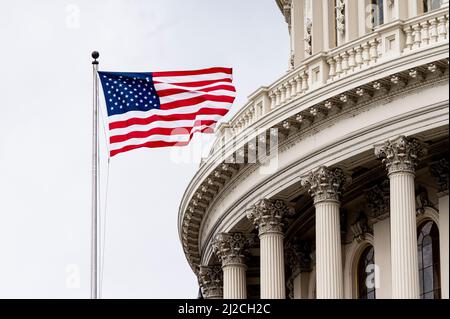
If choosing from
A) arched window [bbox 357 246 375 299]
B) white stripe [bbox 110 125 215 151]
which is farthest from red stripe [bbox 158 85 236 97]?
arched window [bbox 357 246 375 299]

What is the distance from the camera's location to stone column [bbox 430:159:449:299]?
72875mm

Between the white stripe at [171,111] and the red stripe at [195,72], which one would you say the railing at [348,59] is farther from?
the white stripe at [171,111]

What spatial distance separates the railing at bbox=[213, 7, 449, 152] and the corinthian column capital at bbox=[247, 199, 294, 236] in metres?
2.45

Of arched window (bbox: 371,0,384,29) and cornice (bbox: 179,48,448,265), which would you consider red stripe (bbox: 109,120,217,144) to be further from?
arched window (bbox: 371,0,384,29)

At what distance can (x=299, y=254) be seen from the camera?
79375mm

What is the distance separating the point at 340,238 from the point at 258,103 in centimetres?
484

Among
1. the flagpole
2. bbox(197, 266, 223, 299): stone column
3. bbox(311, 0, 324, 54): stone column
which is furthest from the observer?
bbox(311, 0, 324, 54): stone column

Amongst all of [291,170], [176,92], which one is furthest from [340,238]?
[176,92]

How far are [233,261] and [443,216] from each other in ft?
26.7

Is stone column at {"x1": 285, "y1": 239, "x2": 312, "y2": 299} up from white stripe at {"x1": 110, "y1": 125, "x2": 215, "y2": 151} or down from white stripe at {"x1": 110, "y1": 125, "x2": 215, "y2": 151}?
down

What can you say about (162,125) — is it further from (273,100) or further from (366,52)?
(366,52)

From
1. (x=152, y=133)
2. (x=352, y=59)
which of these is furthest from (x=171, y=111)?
(x=352, y=59)
